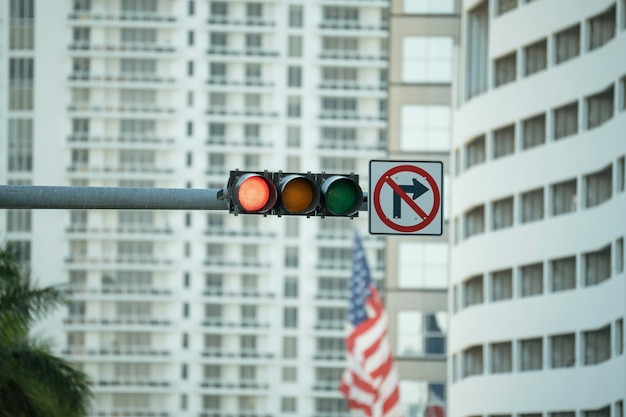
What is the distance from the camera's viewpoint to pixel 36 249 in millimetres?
108625

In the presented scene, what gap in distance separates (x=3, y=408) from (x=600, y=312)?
22.1 m

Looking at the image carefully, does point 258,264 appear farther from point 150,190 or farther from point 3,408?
point 150,190

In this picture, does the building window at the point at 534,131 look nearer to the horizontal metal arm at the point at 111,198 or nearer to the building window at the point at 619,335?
the building window at the point at 619,335

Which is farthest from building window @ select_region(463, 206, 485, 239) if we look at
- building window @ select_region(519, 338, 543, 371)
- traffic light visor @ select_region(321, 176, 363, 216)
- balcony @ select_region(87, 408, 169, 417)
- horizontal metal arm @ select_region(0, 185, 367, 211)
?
balcony @ select_region(87, 408, 169, 417)

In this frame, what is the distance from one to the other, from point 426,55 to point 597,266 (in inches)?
1008

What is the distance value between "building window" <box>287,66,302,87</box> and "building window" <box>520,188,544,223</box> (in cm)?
5752

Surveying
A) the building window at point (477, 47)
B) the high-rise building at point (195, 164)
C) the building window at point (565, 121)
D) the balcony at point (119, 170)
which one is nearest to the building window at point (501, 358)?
Answer: the building window at point (565, 121)

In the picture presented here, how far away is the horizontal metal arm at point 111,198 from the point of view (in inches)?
536

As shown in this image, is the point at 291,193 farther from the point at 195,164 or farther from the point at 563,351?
the point at 195,164

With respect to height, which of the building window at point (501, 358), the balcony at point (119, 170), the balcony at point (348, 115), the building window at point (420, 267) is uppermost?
the balcony at point (348, 115)

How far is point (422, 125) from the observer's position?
74.2m

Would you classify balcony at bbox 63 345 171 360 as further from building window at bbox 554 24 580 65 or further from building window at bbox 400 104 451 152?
building window at bbox 554 24 580 65

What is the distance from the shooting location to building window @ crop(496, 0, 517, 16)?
52.4m

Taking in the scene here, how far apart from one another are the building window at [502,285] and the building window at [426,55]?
768 inches
